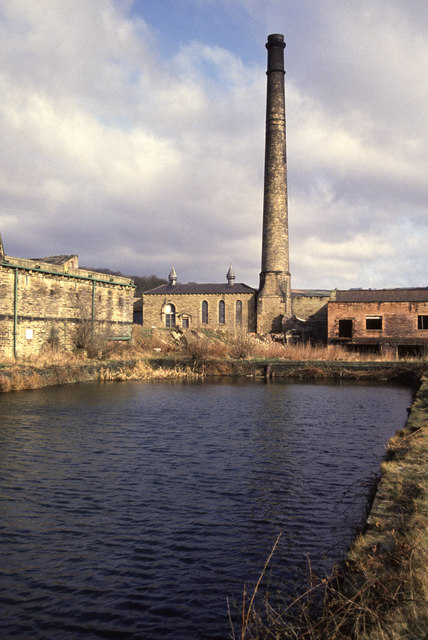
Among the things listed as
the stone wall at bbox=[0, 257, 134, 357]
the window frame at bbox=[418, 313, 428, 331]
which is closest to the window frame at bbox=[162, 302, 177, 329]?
the stone wall at bbox=[0, 257, 134, 357]

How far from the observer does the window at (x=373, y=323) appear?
36.1 meters

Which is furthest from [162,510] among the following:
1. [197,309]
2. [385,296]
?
[197,309]

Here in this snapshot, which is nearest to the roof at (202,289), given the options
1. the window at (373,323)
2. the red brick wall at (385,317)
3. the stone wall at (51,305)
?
the red brick wall at (385,317)

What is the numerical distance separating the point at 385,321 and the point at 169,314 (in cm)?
1946

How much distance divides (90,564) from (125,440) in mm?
6463

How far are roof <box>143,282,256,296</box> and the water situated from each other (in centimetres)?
3010

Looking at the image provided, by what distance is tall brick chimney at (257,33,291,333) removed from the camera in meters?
40.4

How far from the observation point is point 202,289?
155 feet

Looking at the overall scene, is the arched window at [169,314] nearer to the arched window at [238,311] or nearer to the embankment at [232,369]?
the arched window at [238,311]

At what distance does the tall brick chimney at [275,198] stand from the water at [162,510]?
26478 mm

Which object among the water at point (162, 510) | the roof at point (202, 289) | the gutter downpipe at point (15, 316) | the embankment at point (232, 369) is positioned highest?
the roof at point (202, 289)

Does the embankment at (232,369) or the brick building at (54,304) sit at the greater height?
the brick building at (54,304)

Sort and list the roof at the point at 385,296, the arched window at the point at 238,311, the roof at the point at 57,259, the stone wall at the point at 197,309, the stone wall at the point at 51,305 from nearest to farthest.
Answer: the stone wall at the point at 51,305 → the roof at the point at 57,259 → the roof at the point at 385,296 → the stone wall at the point at 197,309 → the arched window at the point at 238,311

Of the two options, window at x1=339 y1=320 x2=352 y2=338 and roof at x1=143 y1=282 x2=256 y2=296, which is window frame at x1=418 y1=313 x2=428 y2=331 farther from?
roof at x1=143 y1=282 x2=256 y2=296
